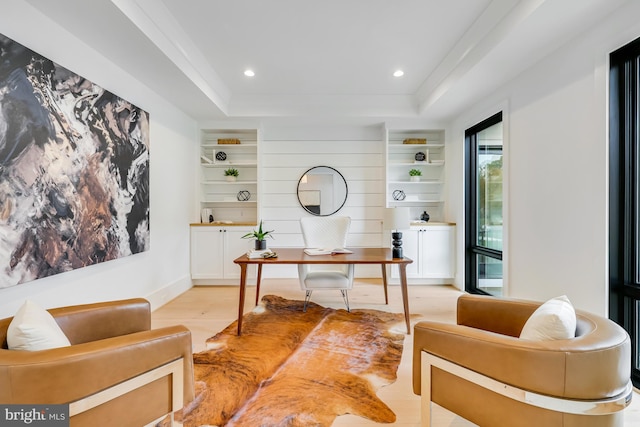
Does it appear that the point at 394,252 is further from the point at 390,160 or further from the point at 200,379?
the point at 390,160

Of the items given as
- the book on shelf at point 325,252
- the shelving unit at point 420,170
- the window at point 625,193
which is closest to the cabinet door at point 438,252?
the shelving unit at point 420,170

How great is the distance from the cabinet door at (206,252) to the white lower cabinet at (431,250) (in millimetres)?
2721

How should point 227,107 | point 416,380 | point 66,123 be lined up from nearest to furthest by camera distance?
point 416,380 → point 66,123 → point 227,107

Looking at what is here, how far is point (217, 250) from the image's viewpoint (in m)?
4.31

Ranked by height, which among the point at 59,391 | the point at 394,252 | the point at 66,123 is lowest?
the point at 59,391

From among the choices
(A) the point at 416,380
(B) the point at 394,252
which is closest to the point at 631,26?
(B) the point at 394,252

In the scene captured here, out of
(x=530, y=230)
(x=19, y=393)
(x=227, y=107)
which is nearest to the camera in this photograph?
(x=19, y=393)

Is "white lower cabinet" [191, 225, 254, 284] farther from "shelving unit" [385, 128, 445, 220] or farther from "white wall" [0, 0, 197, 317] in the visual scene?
"shelving unit" [385, 128, 445, 220]

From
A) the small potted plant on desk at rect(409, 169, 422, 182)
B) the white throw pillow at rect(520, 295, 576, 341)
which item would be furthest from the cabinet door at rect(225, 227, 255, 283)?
the white throw pillow at rect(520, 295, 576, 341)

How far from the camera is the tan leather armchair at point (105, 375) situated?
0.93 metres

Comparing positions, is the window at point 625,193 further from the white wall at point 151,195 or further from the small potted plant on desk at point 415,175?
the white wall at point 151,195

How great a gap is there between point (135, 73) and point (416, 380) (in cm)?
340

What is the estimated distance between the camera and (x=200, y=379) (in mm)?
1949

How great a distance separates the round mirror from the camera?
4703mm
